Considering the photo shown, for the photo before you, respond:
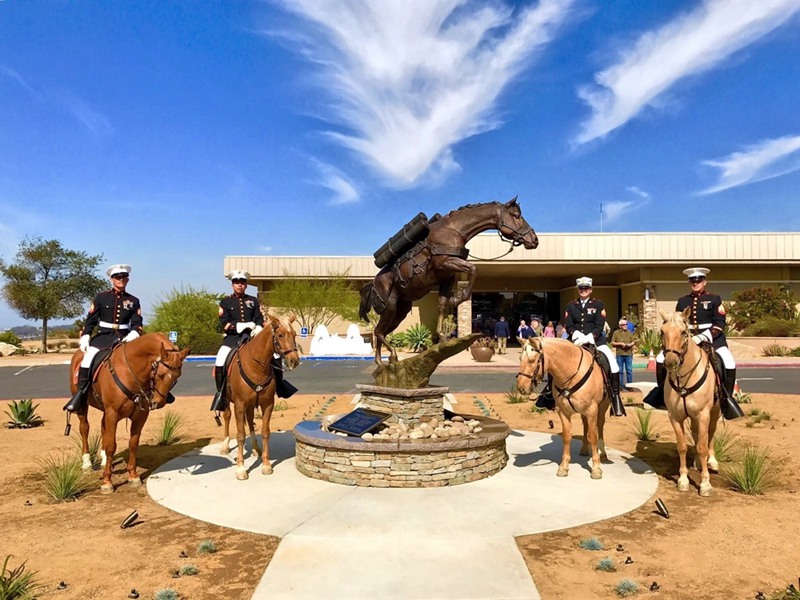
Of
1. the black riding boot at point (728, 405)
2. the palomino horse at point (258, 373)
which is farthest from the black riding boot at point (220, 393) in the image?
the black riding boot at point (728, 405)

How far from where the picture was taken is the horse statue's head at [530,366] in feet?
23.8

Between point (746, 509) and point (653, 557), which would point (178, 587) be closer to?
point (653, 557)

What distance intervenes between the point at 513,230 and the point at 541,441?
4267 millimetres

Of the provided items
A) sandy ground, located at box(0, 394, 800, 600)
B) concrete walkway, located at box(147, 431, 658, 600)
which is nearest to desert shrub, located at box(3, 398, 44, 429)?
sandy ground, located at box(0, 394, 800, 600)

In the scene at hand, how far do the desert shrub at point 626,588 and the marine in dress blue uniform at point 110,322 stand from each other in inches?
267

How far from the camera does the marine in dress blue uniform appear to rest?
7777 mm

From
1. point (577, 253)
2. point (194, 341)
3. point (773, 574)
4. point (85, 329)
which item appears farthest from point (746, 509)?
point (194, 341)

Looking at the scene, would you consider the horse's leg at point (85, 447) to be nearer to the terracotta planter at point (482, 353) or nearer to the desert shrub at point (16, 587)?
the desert shrub at point (16, 587)

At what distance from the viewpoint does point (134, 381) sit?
7.40 metres

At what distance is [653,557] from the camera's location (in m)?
5.27

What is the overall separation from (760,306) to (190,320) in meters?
33.9

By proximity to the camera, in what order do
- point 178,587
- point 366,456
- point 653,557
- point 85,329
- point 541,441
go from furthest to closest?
point 541,441, point 85,329, point 366,456, point 653,557, point 178,587

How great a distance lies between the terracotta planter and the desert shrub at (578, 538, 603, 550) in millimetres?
21154

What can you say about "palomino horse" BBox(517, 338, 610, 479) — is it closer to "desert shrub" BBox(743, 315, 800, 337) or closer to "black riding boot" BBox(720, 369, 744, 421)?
"black riding boot" BBox(720, 369, 744, 421)
